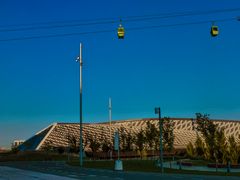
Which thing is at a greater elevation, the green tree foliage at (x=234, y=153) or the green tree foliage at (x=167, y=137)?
the green tree foliage at (x=167, y=137)

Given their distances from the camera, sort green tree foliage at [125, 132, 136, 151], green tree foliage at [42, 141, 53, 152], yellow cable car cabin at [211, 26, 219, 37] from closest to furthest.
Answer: yellow cable car cabin at [211, 26, 219, 37] → green tree foliage at [125, 132, 136, 151] → green tree foliage at [42, 141, 53, 152]

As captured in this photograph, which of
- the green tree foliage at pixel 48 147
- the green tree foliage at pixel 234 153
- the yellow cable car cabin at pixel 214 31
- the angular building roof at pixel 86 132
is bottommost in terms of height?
the green tree foliage at pixel 234 153

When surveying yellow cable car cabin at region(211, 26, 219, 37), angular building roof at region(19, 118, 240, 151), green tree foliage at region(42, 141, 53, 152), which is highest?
angular building roof at region(19, 118, 240, 151)

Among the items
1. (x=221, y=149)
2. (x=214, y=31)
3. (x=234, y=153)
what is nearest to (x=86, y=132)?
(x=221, y=149)

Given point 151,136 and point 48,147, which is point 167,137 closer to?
point 151,136

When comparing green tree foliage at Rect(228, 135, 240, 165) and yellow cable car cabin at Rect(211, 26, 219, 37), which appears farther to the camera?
green tree foliage at Rect(228, 135, 240, 165)

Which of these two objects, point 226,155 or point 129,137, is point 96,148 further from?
point 226,155

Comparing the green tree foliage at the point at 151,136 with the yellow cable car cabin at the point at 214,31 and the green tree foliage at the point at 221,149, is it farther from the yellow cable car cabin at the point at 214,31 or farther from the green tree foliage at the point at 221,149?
the yellow cable car cabin at the point at 214,31

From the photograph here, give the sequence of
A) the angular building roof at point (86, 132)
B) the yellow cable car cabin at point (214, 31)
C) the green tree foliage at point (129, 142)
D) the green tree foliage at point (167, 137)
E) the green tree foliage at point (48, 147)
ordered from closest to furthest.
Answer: the yellow cable car cabin at point (214, 31) → the green tree foliage at point (167, 137) → the green tree foliage at point (129, 142) → the green tree foliage at point (48, 147) → the angular building roof at point (86, 132)

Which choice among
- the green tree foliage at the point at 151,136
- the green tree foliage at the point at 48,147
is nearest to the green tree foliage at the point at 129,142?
the green tree foliage at the point at 151,136

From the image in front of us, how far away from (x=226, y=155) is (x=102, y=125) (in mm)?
85049

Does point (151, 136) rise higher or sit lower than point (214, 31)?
lower

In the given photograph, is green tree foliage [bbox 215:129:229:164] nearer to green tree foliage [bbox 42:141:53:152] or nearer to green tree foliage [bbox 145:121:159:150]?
green tree foliage [bbox 145:121:159:150]

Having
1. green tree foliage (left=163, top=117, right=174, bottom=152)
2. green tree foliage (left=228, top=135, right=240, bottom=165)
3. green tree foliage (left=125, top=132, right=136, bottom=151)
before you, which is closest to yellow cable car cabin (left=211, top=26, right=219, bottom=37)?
green tree foliage (left=228, top=135, right=240, bottom=165)
